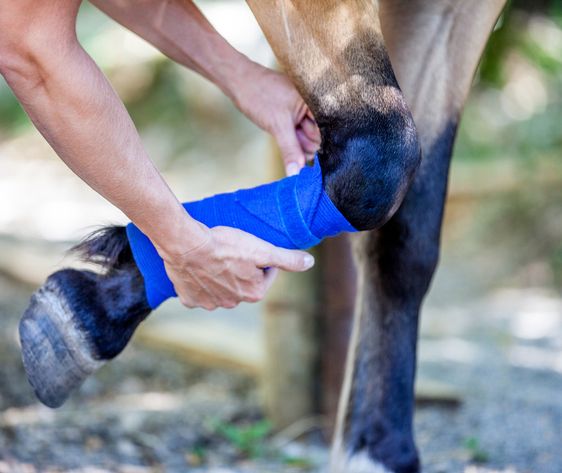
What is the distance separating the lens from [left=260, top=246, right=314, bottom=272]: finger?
1612 millimetres

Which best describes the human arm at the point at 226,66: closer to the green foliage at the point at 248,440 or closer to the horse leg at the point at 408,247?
the horse leg at the point at 408,247

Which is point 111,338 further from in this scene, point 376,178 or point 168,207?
point 376,178

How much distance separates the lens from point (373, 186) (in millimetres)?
1558

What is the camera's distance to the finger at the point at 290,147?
191cm

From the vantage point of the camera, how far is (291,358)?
273 cm

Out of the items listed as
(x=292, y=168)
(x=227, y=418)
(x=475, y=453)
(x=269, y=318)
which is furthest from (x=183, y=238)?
(x=227, y=418)

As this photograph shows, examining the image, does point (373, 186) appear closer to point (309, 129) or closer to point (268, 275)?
point (268, 275)

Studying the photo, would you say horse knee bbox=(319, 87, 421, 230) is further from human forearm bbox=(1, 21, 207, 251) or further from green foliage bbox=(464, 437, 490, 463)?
green foliage bbox=(464, 437, 490, 463)

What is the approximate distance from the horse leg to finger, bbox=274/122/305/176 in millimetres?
207

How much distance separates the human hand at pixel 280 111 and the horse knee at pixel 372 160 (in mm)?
343

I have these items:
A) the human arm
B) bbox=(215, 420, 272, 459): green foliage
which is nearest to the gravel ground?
bbox=(215, 420, 272, 459): green foliage

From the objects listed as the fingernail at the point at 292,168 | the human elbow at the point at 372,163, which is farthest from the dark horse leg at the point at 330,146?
the fingernail at the point at 292,168

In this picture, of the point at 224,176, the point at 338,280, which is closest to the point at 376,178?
the point at 338,280

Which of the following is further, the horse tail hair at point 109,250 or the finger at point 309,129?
the finger at point 309,129
